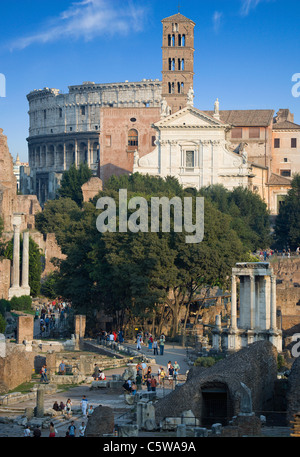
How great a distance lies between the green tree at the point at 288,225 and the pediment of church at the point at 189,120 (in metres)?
9.60

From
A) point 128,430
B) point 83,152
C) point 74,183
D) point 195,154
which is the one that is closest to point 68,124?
point 83,152

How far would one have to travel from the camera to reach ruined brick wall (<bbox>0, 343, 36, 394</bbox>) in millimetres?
33812

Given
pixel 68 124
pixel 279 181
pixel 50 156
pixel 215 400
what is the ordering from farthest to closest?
pixel 68 124 < pixel 50 156 < pixel 279 181 < pixel 215 400

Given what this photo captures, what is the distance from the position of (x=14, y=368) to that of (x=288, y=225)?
128 feet

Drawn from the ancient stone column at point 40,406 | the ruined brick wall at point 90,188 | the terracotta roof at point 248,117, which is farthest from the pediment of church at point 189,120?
the ancient stone column at point 40,406

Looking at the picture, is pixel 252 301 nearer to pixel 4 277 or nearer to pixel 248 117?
pixel 4 277

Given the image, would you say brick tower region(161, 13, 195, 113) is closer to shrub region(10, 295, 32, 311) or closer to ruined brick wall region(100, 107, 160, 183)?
ruined brick wall region(100, 107, 160, 183)

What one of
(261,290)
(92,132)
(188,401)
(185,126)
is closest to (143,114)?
(185,126)

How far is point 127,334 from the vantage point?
4797cm

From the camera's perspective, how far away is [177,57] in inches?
3688

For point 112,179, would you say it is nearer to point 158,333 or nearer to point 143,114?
point 143,114

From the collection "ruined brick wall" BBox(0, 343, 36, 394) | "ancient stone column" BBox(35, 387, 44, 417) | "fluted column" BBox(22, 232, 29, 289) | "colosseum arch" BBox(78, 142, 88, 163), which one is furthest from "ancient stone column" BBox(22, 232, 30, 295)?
"colosseum arch" BBox(78, 142, 88, 163)

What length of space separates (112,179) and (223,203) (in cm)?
1026
